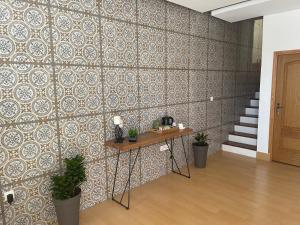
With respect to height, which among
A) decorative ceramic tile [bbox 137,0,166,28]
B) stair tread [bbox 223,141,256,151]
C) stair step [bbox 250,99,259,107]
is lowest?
stair tread [bbox 223,141,256,151]

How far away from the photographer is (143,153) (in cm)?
359

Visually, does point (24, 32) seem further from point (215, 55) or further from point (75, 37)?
point (215, 55)

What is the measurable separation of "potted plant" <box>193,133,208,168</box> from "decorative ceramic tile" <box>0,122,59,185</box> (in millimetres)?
2546

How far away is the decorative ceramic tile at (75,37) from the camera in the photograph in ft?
Result: 8.22

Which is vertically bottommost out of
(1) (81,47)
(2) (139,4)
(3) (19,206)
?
(3) (19,206)

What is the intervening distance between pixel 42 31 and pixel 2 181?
155 cm

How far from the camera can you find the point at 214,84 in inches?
194

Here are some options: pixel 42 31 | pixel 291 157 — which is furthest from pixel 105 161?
pixel 291 157

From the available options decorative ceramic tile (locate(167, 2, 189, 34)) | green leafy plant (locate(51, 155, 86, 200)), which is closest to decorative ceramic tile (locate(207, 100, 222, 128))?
decorative ceramic tile (locate(167, 2, 189, 34))

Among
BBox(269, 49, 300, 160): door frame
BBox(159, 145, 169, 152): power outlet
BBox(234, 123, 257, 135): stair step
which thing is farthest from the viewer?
BBox(234, 123, 257, 135): stair step

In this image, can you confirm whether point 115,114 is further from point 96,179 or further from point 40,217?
point 40,217

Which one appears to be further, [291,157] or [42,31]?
[291,157]

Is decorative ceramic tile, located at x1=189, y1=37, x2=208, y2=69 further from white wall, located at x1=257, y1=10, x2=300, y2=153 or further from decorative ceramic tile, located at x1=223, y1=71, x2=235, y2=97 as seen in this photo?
white wall, located at x1=257, y1=10, x2=300, y2=153

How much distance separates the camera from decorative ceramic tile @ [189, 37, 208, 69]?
169 inches
